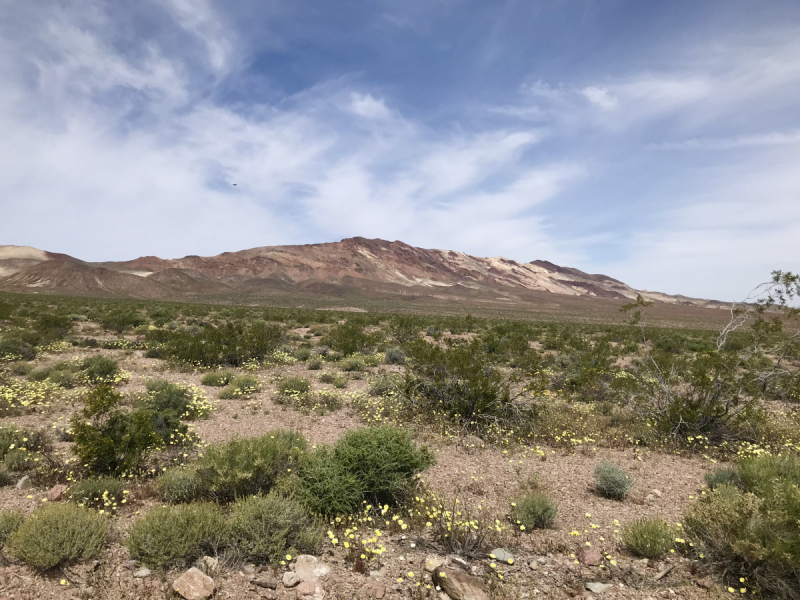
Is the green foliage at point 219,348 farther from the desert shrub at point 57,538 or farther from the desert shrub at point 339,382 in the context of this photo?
the desert shrub at point 57,538

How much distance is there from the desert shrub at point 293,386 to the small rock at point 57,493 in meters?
5.89

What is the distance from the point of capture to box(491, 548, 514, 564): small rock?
14.5 ft

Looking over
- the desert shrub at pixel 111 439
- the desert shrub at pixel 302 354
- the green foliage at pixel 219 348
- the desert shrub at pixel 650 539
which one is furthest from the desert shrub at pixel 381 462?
the desert shrub at pixel 302 354

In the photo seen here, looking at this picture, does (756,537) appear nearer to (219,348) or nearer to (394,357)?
(394,357)

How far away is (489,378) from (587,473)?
3344mm

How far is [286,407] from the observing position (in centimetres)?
1041

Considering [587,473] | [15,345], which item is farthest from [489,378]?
[15,345]

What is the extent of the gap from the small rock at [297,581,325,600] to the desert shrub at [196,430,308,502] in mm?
1663

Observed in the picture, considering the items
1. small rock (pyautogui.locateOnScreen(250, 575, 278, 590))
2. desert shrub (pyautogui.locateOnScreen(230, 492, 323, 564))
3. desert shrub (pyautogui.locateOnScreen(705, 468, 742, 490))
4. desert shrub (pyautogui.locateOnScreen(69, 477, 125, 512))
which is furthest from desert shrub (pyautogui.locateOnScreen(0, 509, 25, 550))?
desert shrub (pyautogui.locateOnScreen(705, 468, 742, 490))

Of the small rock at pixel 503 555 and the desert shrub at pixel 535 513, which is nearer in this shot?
the small rock at pixel 503 555

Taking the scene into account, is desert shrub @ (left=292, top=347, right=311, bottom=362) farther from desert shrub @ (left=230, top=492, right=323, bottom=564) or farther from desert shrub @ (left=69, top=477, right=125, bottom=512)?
desert shrub @ (left=230, top=492, right=323, bottom=564)

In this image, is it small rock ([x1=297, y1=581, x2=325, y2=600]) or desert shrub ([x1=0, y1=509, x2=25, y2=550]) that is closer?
small rock ([x1=297, y1=581, x2=325, y2=600])

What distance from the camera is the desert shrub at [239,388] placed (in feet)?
36.1

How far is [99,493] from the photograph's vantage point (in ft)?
17.5
